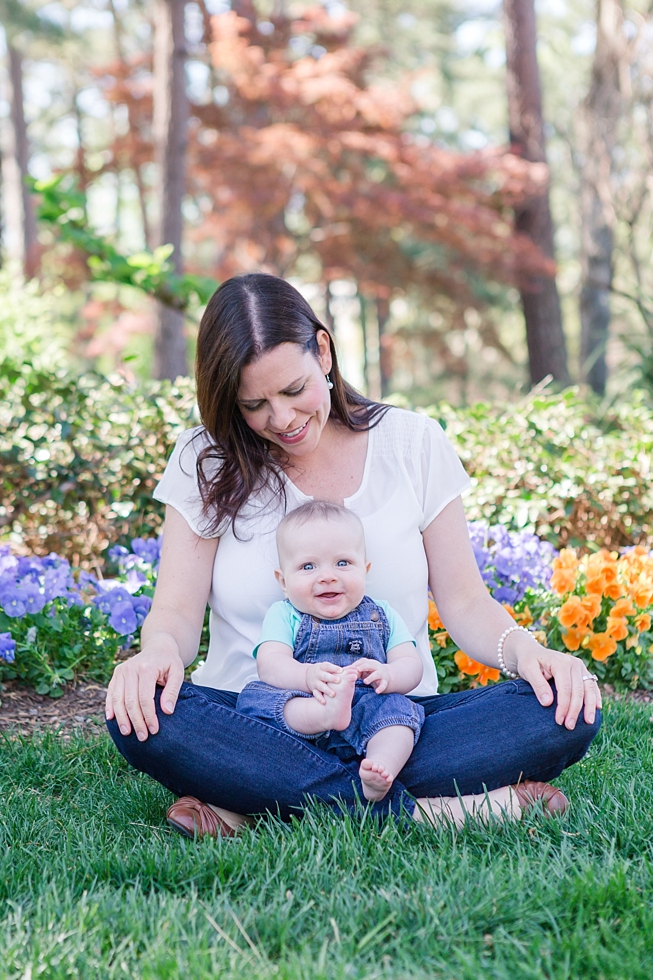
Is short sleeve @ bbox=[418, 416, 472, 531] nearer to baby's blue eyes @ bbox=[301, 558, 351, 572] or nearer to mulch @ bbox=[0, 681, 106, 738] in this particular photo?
baby's blue eyes @ bbox=[301, 558, 351, 572]

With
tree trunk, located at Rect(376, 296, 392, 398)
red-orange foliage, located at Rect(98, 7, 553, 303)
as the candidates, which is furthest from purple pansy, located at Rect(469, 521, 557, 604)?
tree trunk, located at Rect(376, 296, 392, 398)

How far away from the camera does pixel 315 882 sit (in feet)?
5.58

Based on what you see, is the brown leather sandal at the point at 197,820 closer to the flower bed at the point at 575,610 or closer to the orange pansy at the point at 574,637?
the flower bed at the point at 575,610

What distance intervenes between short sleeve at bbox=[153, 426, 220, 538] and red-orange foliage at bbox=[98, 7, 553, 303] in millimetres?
7459

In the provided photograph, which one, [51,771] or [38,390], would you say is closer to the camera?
[51,771]

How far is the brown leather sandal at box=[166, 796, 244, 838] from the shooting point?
1.99 metres

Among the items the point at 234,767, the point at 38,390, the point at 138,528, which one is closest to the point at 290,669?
the point at 234,767

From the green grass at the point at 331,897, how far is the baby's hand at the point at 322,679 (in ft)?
0.83

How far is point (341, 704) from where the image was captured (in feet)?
6.26

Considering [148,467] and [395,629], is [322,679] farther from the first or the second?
[148,467]

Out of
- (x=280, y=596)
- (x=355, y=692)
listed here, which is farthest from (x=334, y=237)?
(x=355, y=692)

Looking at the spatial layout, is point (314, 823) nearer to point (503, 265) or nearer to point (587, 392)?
point (587, 392)

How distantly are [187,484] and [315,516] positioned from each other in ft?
1.29

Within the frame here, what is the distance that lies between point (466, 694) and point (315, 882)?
2.17 ft
